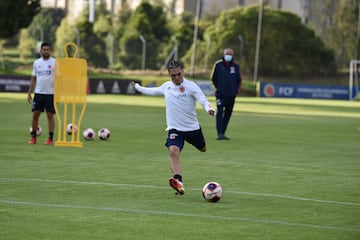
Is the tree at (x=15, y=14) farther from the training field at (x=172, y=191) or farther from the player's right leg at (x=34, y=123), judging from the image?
the player's right leg at (x=34, y=123)

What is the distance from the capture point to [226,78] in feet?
79.8

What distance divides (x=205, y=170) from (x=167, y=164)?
3.39ft

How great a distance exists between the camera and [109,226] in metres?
10.5

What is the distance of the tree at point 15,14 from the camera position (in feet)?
207

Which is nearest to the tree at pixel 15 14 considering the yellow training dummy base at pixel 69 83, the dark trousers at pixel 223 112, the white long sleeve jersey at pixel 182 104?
the dark trousers at pixel 223 112

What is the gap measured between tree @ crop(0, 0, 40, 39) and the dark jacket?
40.5 metres

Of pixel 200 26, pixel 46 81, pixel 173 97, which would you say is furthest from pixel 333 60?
pixel 173 97

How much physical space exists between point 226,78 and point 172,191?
1111 centimetres

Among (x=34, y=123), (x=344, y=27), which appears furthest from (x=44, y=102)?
(x=344, y=27)

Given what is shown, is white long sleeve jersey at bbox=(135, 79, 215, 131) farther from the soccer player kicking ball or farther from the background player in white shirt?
the background player in white shirt

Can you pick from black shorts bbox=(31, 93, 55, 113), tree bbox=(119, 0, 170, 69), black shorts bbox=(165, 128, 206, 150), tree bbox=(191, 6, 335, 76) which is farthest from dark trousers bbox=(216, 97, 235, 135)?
tree bbox=(119, 0, 170, 69)

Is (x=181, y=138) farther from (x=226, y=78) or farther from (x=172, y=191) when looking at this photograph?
(x=226, y=78)

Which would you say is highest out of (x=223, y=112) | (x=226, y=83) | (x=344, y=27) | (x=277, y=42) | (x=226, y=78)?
(x=344, y=27)

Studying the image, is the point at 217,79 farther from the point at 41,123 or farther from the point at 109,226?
the point at 109,226
